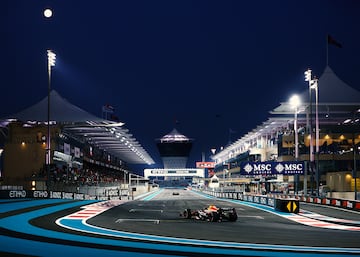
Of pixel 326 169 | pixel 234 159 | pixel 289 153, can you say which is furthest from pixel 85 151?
pixel 234 159

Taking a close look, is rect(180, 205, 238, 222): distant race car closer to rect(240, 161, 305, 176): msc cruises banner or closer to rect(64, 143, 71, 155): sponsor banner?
rect(240, 161, 305, 176): msc cruises banner

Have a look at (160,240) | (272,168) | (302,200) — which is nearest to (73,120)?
(272,168)

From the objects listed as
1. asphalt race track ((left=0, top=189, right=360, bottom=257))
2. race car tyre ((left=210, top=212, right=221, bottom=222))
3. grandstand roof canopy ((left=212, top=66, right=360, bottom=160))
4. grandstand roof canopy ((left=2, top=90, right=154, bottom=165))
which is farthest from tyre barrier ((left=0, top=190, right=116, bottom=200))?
grandstand roof canopy ((left=212, top=66, right=360, bottom=160))

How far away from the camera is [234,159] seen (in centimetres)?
14825

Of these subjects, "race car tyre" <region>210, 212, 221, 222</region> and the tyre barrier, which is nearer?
"race car tyre" <region>210, 212, 221, 222</region>

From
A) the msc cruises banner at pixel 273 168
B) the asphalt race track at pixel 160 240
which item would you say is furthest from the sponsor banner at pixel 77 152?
the asphalt race track at pixel 160 240

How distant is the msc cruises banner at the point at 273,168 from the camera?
4606 centimetres

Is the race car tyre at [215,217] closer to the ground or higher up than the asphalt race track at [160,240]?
closer to the ground

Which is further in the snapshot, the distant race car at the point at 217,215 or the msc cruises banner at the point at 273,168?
the msc cruises banner at the point at 273,168

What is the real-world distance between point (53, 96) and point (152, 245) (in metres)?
63.3

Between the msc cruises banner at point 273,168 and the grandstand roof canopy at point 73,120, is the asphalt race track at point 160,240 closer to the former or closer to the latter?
the msc cruises banner at point 273,168

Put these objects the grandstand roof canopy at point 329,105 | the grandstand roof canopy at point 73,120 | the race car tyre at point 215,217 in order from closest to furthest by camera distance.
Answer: the race car tyre at point 215,217, the grandstand roof canopy at point 73,120, the grandstand roof canopy at point 329,105

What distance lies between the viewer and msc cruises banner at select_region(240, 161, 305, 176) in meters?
46.1

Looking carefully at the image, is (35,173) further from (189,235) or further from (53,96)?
(189,235)
